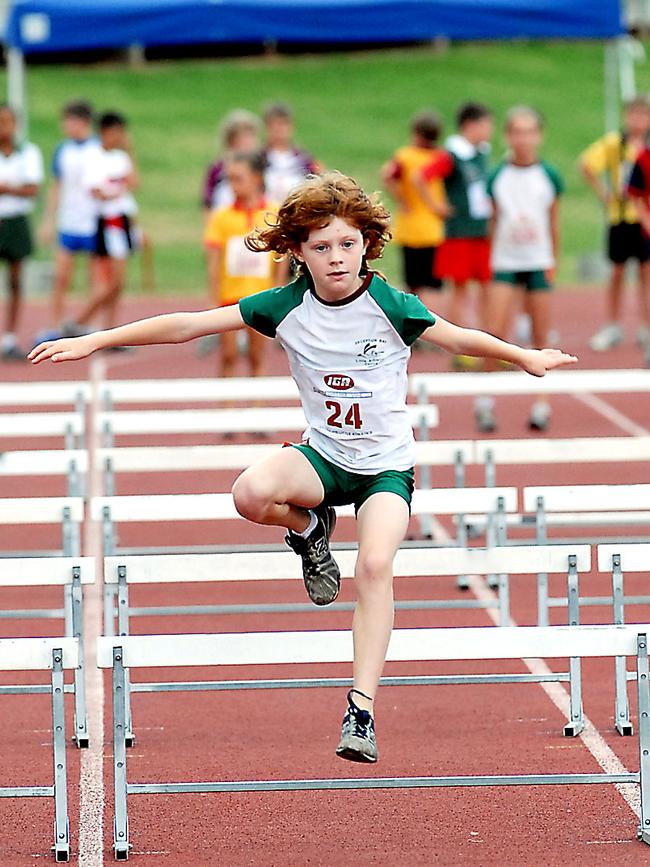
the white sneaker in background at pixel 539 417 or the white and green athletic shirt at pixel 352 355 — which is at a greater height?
the white sneaker in background at pixel 539 417

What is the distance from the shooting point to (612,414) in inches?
494

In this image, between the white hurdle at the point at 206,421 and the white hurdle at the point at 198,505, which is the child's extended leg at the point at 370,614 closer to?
the white hurdle at the point at 198,505

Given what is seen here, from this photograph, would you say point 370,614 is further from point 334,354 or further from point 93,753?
point 93,753

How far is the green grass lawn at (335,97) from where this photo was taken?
3447 centimetres

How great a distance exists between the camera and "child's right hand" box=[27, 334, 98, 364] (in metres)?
4.90

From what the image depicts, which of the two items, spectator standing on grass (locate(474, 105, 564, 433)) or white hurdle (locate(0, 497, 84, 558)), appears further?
spectator standing on grass (locate(474, 105, 564, 433))

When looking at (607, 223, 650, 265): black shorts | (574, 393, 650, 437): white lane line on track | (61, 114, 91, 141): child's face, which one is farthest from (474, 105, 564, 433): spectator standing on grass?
(61, 114, 91, 141): child's face

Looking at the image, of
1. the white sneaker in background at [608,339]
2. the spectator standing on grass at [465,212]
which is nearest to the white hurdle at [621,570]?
the spectator standing on grass at [465,212]

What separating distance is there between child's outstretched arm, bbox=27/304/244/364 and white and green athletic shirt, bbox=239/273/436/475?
0.08 m

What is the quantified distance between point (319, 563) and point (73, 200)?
35.3ft

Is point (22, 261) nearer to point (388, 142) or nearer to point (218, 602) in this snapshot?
point (218, 602)

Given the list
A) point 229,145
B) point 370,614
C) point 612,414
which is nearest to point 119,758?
point 370,614

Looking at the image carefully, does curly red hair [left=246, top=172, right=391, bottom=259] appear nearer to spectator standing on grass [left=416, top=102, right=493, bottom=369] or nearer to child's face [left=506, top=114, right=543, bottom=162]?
child's face [left=506, top=114, right=543, bottom=162]

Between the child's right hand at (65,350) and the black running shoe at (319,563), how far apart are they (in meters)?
0.84
